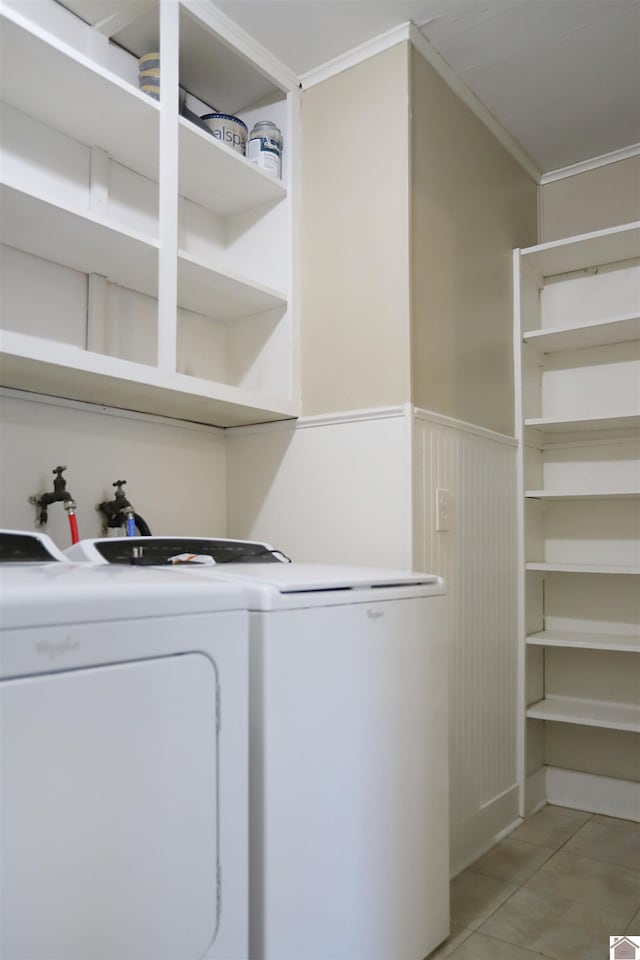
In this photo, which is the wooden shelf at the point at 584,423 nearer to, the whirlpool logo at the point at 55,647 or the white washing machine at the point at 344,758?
the white washing machine at the point at 344,758

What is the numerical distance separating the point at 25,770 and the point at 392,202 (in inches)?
71.7

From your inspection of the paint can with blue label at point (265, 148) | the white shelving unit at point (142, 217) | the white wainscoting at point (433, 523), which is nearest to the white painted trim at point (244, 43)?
the white shelving unit at point (142, 217)

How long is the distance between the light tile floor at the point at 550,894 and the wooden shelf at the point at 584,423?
142 centimetres

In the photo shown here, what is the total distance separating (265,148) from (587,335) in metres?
1.34

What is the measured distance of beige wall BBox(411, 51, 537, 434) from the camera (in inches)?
84.4

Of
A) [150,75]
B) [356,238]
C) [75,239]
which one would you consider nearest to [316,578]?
[75,239]

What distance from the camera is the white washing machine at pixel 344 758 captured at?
126 cm

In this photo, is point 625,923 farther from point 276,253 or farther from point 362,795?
point 276,253

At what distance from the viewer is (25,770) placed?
89 cm

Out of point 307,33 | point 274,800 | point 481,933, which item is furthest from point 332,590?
point 307,33

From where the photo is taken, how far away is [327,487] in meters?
2.19

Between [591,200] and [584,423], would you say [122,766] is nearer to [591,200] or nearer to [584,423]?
[584,423]

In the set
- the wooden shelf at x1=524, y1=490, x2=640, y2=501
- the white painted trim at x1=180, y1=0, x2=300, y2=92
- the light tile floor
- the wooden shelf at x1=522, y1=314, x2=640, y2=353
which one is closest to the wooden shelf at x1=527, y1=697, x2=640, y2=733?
the light tile floor

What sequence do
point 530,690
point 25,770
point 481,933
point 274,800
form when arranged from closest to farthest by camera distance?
point 25,770, point 274,800, point 481,933, point 530,690
